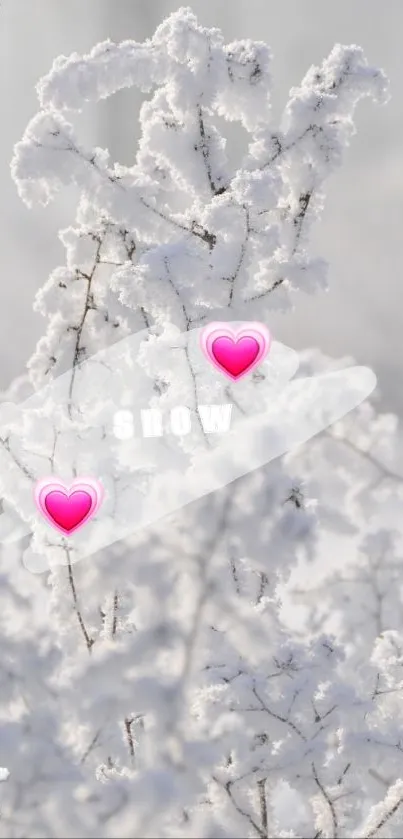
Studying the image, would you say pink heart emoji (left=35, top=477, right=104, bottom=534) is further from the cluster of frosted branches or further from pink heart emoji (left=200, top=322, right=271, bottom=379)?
pink heart emoji (left=200, top=322, right=271, bottom=379)

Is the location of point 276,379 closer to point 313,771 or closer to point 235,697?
point 235,697

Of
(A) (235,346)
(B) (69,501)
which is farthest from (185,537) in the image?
(A) (235,346)

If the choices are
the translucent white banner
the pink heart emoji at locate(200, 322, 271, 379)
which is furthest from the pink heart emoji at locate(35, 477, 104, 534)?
the pink heart emoji at locate(200, 322, 271, 379)

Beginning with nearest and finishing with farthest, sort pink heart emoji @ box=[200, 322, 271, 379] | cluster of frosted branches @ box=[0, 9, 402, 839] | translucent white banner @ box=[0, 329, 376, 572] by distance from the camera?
1. cluster of frosted branches @ box=[0, 9, 402, 839]
2. translucent white banner @ box=[0, 329, 376, 572]
3. pink heart emoji @ box=[200, 322, 271, 379]

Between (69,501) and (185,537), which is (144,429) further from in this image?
(185,537)

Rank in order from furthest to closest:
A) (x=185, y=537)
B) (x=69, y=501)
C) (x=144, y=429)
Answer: (x=144, y=429) → (x=69, y=501) → (x=185, y=537)

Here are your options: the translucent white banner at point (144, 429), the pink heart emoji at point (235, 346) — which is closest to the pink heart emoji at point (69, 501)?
the translucent white banner at point (144, 429)

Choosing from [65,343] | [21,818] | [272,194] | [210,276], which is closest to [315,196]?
[272,194]

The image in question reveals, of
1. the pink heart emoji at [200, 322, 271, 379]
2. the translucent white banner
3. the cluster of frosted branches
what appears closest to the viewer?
the cluster of frosted branches
